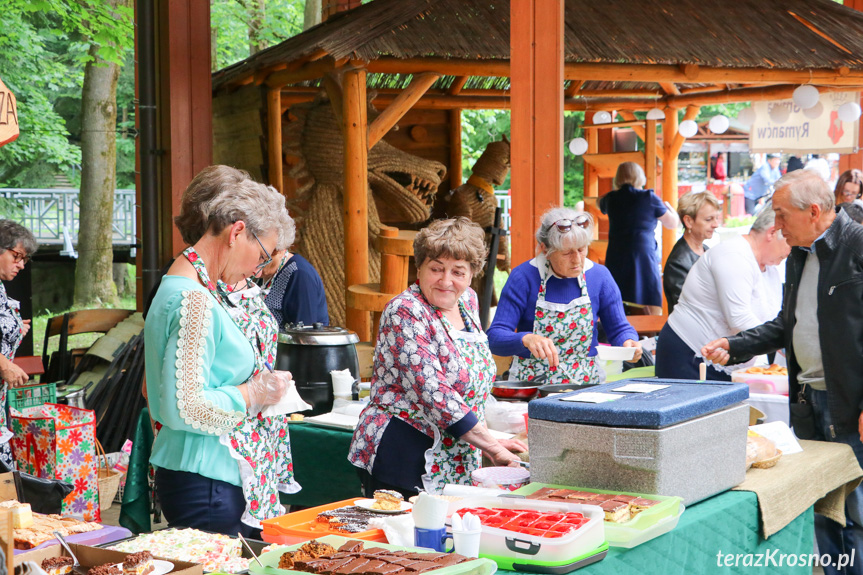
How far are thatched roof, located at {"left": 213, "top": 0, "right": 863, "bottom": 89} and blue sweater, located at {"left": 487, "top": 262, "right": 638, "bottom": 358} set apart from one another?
270 cm

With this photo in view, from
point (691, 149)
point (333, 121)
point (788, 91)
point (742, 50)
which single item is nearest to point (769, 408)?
point (742, 50)

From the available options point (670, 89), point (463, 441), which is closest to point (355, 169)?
point (463, 441)

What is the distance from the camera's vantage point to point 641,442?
8.15 ft

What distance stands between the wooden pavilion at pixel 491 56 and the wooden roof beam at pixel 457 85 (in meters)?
0.78

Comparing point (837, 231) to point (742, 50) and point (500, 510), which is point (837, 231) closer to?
point (500, 510)

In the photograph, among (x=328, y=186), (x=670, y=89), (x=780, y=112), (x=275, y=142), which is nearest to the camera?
(x=275, y=142)

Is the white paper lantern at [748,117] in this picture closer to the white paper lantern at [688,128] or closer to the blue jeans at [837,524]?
the white paper lantern at [688,128]

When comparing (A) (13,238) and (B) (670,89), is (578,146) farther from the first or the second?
(A) (13,238)

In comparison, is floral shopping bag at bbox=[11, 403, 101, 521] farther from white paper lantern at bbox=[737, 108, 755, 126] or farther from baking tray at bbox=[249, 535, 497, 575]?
white paper lantern at bbox=[737, 108, 755, 126]

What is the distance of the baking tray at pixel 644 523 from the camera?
7.45 ft

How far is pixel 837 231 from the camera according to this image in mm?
3771

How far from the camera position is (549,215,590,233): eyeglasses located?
13.6 ft

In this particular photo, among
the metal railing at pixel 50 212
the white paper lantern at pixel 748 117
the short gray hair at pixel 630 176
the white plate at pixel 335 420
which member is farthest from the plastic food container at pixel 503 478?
the metal railing at pixel 50 212

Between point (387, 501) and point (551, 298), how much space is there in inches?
76.3
